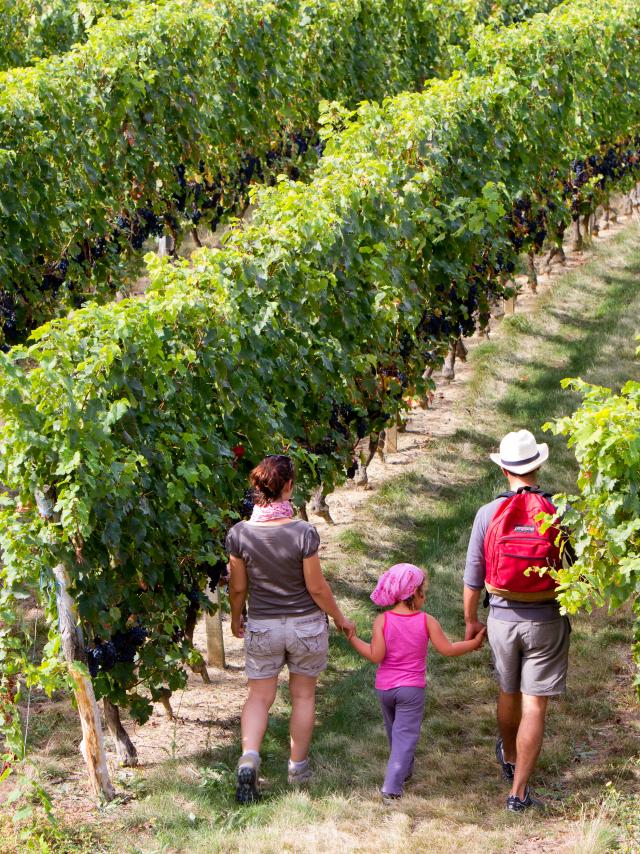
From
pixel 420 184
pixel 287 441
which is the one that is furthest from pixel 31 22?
pixel 287 441

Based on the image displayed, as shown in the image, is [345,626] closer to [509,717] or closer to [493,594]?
[493,594]

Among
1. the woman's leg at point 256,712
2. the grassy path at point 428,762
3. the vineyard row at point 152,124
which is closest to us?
the grassy path at point 428,762

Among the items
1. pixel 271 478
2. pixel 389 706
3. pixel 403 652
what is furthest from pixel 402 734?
pixel 271 478

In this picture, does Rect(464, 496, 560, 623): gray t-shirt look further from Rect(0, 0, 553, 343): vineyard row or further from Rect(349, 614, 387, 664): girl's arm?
Rect(0, 0, 553, 343): vineyard row

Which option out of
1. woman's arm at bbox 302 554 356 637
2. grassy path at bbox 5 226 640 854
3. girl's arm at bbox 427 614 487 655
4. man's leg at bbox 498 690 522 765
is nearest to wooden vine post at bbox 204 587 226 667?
grassy path at bbox 5 226 640 854

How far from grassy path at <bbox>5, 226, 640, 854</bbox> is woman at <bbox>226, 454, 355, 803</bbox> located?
9.7 inches

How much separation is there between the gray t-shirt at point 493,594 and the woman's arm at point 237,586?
3.04ft

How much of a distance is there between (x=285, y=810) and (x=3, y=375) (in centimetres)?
201

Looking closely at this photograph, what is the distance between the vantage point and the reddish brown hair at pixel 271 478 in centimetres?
438

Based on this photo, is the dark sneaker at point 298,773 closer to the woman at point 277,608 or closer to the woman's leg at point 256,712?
the woman at point 277,608

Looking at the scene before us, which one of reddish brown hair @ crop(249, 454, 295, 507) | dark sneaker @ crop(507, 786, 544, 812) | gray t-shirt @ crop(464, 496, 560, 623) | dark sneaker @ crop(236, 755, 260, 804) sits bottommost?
dark sneaker @ crop(507, 786, 544, 812)

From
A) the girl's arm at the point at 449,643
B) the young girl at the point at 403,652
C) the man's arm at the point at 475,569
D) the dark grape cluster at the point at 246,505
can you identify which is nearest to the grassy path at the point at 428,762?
the young girl at the point at 403,652

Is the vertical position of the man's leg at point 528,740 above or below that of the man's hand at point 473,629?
below

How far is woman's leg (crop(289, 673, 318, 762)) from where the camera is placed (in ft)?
15.0
